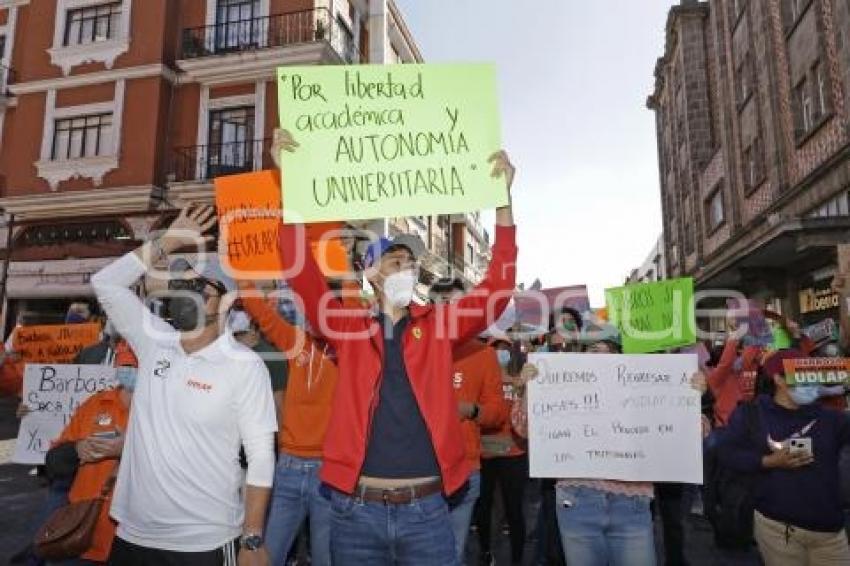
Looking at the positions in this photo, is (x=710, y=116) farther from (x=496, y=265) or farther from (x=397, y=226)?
(x=496, y=265)

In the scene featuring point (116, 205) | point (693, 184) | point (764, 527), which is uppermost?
point (693, 184)

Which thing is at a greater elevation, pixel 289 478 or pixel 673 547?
pixel 289 478

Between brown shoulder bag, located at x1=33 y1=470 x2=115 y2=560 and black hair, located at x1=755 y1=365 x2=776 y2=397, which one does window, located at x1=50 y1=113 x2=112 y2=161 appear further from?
black hair, located at x1=755 y1=365 x2=776 y2=397

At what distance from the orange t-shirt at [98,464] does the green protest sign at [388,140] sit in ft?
5.65

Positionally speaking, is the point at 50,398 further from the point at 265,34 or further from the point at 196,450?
the point at 265,34

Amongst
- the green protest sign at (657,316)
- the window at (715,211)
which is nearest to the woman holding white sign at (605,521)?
the green protest sign at (657,316)

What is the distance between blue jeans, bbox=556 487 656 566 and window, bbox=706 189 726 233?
77.7 feet

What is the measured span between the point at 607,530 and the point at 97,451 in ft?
8.88

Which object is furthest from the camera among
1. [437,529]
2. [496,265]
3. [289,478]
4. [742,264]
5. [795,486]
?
[742,264]

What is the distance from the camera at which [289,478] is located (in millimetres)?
4000

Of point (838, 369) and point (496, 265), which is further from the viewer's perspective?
point (838, 369)

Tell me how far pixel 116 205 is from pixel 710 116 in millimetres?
24304

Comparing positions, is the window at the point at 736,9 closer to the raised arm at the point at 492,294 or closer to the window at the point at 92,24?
the window at the point at 92,24

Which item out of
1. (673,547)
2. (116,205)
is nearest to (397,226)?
(116,205)
